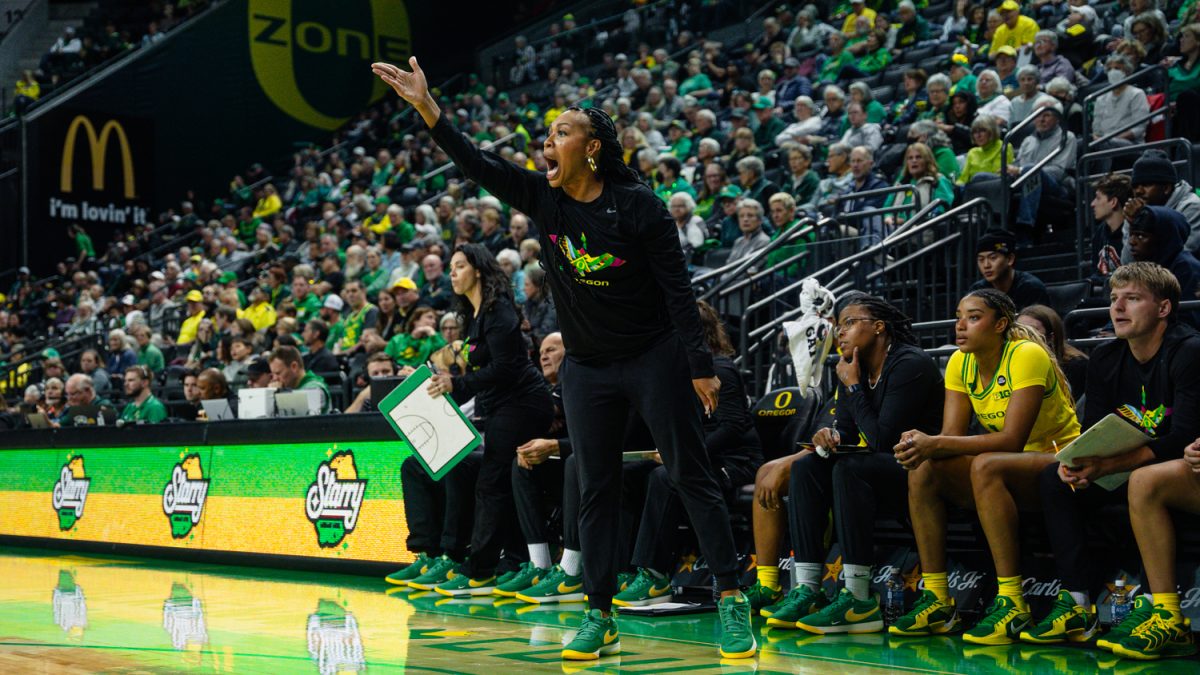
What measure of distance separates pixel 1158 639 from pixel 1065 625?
42 centimetres

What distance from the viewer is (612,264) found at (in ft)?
16.3

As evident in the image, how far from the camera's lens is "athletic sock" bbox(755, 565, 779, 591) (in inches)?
250

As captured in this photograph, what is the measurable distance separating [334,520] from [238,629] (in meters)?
2.58

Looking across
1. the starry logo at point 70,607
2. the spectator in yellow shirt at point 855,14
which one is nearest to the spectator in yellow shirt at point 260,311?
the starry logo at point 70,607

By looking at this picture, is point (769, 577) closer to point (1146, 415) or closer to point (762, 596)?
point (762, 596)

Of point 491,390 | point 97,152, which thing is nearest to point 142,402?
point 491,390

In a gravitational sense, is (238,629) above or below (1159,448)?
below

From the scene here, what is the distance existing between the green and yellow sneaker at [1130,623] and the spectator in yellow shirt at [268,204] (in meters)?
19.6

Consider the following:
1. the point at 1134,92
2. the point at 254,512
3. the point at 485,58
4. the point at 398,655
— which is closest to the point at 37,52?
the point at 485,58

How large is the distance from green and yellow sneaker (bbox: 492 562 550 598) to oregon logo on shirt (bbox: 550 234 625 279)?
2694 millimetres

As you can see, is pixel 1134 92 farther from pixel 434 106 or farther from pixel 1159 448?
pixel 434 106

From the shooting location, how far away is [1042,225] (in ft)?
33.8

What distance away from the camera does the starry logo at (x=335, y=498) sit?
8516mm

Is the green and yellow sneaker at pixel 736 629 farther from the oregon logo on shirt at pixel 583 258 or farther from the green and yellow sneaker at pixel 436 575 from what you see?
the green and yellow sneaker at pixel 436 575
